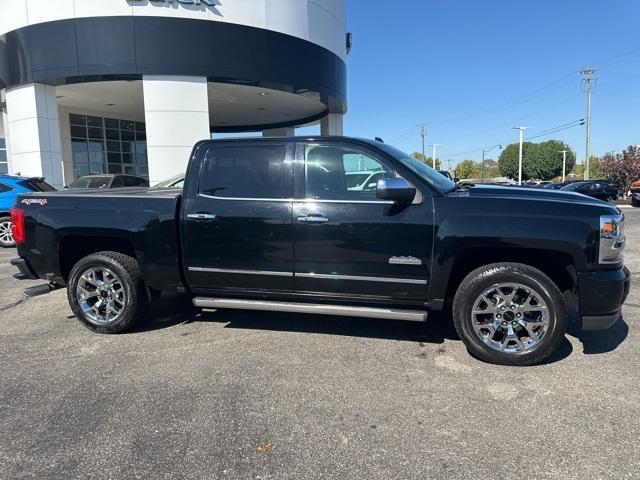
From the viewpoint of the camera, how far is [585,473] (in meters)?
2.57

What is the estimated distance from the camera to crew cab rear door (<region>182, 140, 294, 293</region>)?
4.45m

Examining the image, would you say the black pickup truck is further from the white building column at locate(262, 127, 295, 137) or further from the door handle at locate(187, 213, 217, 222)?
the white building column at locate(262, 127, 295, 137)

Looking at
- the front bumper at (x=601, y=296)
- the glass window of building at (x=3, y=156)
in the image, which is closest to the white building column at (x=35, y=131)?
the glass window of building at (x=3, y=156)

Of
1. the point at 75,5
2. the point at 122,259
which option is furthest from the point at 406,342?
the point at 75,5

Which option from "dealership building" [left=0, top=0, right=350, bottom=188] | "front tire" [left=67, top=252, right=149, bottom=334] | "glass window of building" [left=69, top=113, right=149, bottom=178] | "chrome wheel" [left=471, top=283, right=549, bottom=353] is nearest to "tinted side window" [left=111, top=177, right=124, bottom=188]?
"dealership building" [left=0, top=0, right=350, bottom=188]

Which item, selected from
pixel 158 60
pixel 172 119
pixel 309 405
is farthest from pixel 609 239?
pixel 158 60

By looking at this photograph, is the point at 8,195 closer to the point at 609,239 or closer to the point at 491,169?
the point at 609,239

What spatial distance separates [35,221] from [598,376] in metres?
5.55

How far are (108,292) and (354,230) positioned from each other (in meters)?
2.69

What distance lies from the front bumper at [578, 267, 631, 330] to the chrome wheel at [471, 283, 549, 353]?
318 mm

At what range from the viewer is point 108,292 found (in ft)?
16.1

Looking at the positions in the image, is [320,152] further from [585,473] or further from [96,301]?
[585,473]

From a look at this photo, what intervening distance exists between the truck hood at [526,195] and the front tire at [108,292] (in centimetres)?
328

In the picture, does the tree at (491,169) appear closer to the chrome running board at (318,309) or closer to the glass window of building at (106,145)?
the glass window of building at (106,145)
